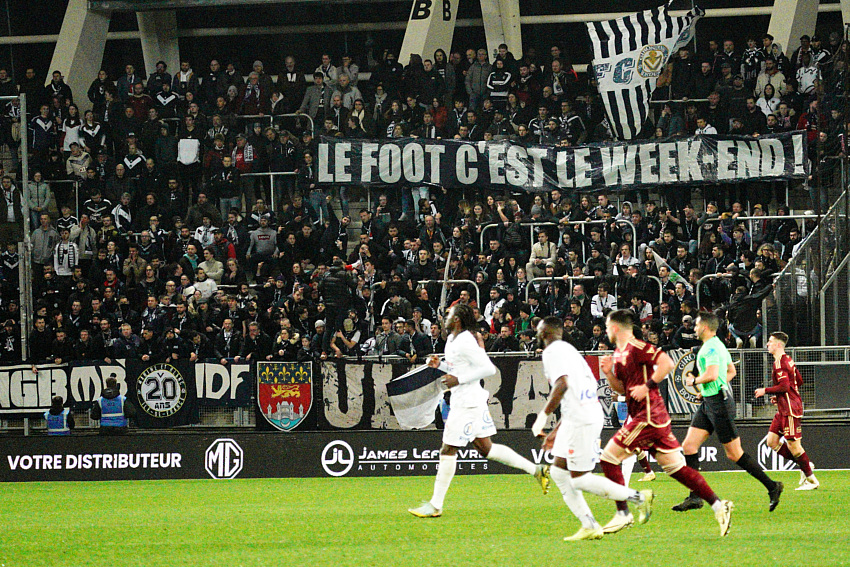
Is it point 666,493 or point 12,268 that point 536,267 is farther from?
point 12,268

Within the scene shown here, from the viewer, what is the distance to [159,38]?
1220 inches

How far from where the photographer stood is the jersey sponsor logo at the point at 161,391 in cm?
2011

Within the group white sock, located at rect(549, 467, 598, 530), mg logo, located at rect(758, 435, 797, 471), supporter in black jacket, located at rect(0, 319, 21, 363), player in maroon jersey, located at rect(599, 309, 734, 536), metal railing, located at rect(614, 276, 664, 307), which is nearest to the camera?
white sock, located at rect(549, 467, 598, 530)

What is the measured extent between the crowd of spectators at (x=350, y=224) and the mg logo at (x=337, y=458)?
178cm

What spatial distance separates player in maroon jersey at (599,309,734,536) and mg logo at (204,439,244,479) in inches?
412

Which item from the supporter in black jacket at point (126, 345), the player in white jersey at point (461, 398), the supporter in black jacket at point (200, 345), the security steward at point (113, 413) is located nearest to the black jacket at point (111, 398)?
the security steward at point (113, 413)

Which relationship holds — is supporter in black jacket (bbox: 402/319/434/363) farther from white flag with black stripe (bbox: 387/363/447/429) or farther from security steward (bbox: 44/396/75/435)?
security steward (bbox: 44/396/75/435)

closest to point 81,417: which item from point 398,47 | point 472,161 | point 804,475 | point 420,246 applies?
point 420,246

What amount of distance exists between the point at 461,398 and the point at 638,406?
1936 mm

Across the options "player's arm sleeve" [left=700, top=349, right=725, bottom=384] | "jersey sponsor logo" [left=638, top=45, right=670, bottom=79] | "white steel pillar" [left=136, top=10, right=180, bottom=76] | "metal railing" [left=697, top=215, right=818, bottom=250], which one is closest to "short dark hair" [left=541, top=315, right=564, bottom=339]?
"player's arm sleeve" [left=700, top=349, right=725, bottom=384]

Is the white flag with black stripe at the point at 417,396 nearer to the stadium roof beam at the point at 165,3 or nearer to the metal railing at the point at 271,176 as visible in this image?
the metal railing at the point at 271,176

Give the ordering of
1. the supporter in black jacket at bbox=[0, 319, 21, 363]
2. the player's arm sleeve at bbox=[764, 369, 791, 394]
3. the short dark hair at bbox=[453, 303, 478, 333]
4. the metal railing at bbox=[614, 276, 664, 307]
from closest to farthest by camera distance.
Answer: the short dark hair at bbox=[453, 303, 478, 333], the player's arm sleeve at bbox=[764, 369, 791, 394], the metal railing at bbox=[614, 276, 664, 307], the supporter in black jacket at bbox=[0, 319, 21, 363]

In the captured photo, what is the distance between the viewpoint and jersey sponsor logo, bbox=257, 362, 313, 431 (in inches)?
771

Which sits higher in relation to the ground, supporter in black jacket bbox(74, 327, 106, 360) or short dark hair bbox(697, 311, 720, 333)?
short dark hair bbox(697, 311, 720, 333)
